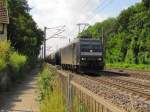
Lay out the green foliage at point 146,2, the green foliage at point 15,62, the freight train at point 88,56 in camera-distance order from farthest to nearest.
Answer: the green foliage at point 146,2, the freight train at point 88,56, the green foliage at point 15,62

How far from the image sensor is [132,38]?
8306cm

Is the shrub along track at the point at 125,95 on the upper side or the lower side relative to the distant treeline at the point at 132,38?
lower

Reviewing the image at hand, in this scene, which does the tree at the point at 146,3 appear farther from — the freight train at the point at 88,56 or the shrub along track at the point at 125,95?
the shrub along track at the point at 125,95

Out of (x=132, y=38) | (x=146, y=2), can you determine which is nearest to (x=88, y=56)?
(x=132, y=38)

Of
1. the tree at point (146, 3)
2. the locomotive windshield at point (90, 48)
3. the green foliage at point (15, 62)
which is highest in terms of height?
the tree at point (146, 3)

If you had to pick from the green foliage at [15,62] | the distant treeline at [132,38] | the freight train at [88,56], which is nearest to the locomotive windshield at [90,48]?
the freight train at [88,56]

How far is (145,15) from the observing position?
267 feet

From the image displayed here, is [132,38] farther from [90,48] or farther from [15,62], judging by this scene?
[15,62]

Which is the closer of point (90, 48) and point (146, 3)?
point (90, 48)

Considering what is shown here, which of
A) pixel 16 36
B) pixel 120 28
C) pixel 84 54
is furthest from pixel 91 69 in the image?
pixel 120 28

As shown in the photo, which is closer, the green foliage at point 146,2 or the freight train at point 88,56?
the freight train at point 88,56

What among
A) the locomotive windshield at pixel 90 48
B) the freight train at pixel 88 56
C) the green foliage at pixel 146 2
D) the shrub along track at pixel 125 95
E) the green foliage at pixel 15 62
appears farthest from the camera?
the green foliage at pixel 146 2

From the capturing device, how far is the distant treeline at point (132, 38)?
76.0 m

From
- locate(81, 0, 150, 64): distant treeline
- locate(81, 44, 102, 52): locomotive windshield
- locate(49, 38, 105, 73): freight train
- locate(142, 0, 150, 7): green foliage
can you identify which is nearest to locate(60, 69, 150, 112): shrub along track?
locate(49, 38, 105, 73): freight train
